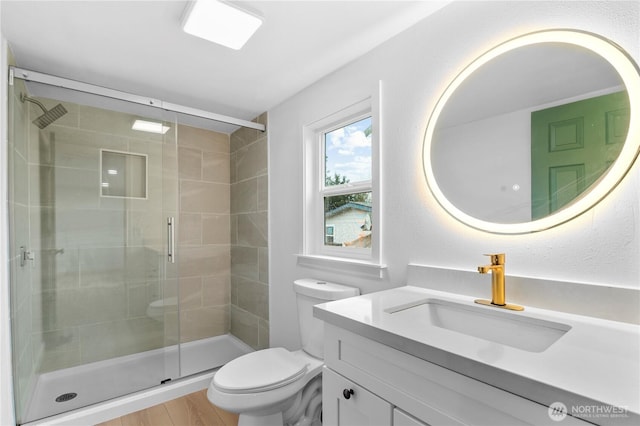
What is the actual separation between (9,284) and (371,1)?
2.29m

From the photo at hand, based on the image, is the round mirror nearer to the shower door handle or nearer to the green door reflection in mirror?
the green door reflection in mirror

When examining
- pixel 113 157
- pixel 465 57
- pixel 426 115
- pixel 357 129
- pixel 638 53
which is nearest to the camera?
pixel 638 53

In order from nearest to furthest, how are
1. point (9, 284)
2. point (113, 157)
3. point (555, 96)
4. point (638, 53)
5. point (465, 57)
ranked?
1. point (638, 53)
2. point (555, 96)
3. point (465, 57)
4. point (9, 284)
5. point (113, 157)

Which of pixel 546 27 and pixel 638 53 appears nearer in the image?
pixel 638 53

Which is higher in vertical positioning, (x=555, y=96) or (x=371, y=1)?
(x=371, y=1)

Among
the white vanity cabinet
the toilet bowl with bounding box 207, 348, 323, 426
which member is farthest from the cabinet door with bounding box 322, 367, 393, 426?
the toilet bowl with bounding box 207, 348, 323, 426

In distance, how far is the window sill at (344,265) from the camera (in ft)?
5.34

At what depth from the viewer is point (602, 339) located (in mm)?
775

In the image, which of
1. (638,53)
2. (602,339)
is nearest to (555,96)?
(638,53)

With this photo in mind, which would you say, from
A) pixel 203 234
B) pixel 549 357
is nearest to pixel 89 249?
pixel 203 234

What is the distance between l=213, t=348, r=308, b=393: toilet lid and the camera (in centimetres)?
146

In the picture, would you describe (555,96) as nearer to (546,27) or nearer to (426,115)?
(546,27)

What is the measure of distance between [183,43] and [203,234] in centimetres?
184

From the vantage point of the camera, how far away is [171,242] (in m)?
2.33
